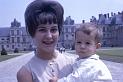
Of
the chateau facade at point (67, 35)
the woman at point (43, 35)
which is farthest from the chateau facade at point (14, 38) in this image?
the woman at point (43, 35)

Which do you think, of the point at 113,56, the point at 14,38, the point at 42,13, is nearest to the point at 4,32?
the point at 14,38

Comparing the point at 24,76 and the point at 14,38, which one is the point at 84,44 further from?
the point at 14,38

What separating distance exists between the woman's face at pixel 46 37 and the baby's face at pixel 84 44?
205mm

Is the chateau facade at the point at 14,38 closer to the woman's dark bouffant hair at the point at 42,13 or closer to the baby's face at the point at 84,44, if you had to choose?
the baby's face at the point at 84,44

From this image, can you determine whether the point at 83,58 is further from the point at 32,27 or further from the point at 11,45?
the point at 11,45

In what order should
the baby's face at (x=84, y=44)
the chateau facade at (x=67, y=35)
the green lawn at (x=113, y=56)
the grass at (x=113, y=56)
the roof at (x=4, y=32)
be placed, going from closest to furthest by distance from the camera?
1. the baby's face at (x=84, y=44)
2. the green lawn at (x=113, y=56)
3. the grass at (x=113, y=56)
4. the chateau facade at (x=67, y=35)
5. the roof at (x=4, y=32)

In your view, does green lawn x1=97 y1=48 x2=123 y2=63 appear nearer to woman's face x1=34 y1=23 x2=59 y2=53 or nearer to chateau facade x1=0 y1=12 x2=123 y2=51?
woman's face x1=34 y1=23 x2=59 y2=53

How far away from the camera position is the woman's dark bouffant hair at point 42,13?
2396mm

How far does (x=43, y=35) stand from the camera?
239 cm

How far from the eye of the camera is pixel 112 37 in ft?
311

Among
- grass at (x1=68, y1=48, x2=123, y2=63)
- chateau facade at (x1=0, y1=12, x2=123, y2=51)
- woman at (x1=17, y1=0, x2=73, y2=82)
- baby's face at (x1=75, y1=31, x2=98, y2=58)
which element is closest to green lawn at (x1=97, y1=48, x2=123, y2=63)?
grass at (x1=68, y1=48, x2=123, y2=63)

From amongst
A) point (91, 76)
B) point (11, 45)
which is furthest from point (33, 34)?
point (11, 45)

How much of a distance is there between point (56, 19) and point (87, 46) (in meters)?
0.31

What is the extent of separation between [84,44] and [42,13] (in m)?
0.39
